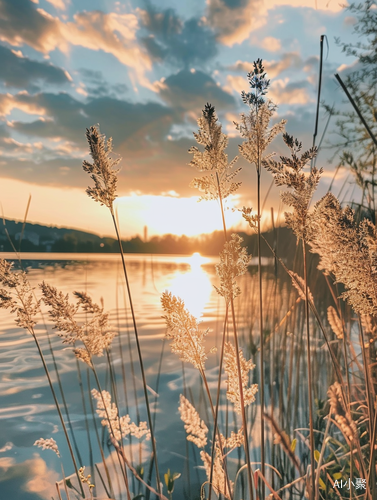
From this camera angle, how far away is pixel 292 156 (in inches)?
32.8

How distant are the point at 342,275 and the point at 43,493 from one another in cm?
214

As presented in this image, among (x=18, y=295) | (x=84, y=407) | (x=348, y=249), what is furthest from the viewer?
(x=84, y=407)

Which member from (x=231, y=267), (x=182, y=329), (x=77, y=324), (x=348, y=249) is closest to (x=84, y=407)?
(x=77, y=324)

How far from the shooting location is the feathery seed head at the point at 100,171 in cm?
92

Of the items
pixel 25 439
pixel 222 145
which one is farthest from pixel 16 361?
pixel 222 145

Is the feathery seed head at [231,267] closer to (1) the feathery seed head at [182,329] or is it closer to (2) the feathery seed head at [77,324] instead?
(1) the feathery seed head at [182,329]

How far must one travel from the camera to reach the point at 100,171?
36.0 inches

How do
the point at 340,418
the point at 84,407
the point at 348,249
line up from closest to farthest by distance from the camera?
1. the point at 348,249
2. the point at 340,418
3. the point at 84,407

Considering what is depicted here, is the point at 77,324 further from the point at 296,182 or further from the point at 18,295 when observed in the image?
the point at 296,182

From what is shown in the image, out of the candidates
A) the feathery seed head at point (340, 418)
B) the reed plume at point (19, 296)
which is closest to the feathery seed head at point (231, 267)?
the feathery seed head at point (340, 418)

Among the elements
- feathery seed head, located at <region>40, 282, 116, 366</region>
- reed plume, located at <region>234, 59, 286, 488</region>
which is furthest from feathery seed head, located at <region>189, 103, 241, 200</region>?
feathery seed head, located at <region>40, 282, 116, 366</region>

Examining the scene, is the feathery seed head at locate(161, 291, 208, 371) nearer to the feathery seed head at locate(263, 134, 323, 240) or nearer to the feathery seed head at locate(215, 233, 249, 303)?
the feathery seed head at locate(215, 233, 249, 303)

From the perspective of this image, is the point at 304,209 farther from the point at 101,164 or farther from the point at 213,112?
the point at 101,164

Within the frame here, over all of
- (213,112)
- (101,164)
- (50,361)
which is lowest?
(50,361)
